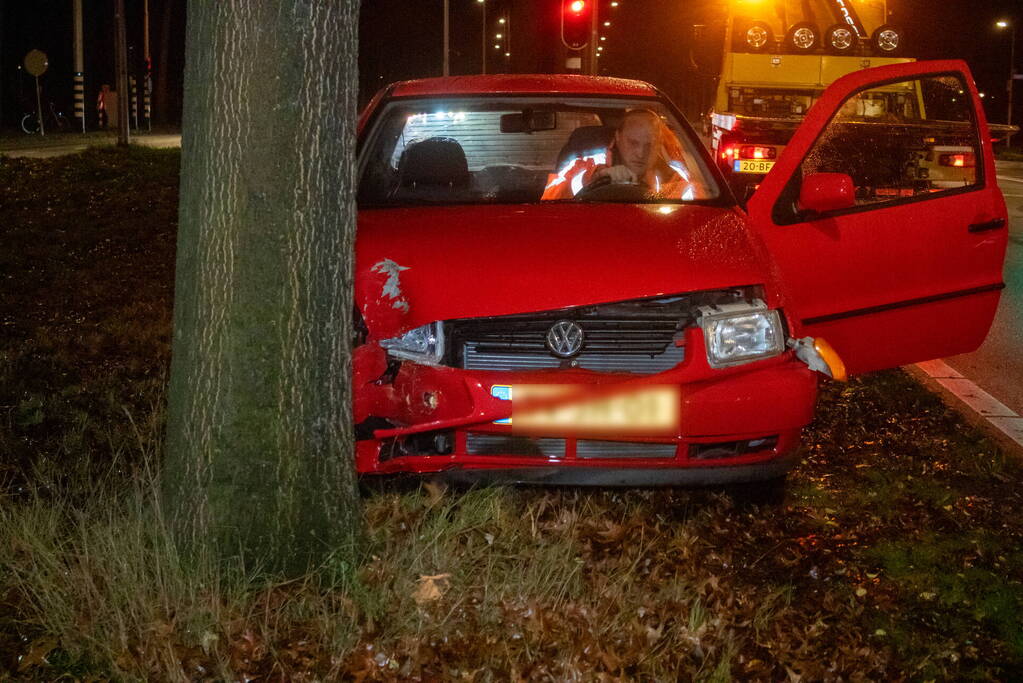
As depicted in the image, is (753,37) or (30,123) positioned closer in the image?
(753,37)

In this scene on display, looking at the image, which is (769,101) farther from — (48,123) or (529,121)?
(48,123)

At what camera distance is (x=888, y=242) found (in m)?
5.71

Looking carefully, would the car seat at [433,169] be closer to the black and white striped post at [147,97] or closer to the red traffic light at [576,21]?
the red traffic light at [576,21]

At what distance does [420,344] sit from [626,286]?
71 cm

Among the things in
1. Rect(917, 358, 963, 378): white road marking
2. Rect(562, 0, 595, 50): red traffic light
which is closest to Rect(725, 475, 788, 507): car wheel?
Rect(917, 358, 963, 378): white road marking

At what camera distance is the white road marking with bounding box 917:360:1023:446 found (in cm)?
629

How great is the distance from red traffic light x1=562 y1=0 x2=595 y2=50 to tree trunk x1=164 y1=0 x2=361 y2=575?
1152cm

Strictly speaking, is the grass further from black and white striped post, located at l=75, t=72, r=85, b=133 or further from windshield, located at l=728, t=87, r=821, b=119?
black and white striped post, located at l=75, t=72, r=85, b=133

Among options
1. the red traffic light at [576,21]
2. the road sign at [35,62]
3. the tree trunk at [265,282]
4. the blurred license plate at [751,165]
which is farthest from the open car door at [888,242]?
the road sign at [35,62]

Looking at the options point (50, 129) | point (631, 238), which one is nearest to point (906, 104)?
point (631, 238)

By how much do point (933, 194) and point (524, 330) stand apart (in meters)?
2.26

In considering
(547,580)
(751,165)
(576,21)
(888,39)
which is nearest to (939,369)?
(547,580)

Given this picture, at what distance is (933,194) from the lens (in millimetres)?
5809

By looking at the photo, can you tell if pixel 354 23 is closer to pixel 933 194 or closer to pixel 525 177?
pixel 525 177
